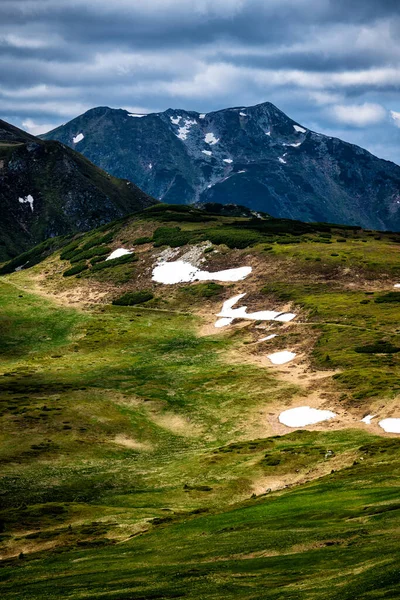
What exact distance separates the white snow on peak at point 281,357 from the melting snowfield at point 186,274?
4512 cm

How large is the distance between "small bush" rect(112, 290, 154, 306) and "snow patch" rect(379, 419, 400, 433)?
8866 cm

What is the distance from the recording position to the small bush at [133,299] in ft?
537

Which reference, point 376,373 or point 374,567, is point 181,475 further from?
point 374,567

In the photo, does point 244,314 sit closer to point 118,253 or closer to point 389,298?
point 389,298

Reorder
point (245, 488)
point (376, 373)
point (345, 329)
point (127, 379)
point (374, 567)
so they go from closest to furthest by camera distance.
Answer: point (374, 567), point (245, 488), point (376, 373), point (127, 379), point (345, 329)

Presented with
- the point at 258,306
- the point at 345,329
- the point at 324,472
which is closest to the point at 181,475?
the point at 324,472

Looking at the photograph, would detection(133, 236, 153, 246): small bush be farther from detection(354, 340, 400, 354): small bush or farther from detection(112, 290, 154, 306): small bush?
detection(354, 340, 400, 354): small bush

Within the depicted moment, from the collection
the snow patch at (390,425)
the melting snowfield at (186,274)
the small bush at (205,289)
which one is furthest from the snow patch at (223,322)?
the snow patch at (390,425)

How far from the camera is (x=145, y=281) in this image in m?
175

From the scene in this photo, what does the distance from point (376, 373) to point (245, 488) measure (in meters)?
38.9

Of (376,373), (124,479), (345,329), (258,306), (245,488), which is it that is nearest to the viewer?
(245,488)

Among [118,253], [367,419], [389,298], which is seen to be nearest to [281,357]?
[389,298]

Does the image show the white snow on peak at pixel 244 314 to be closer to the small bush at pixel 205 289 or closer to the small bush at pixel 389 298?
the small bush at pixel 205 289

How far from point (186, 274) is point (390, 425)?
9657 centimetres
